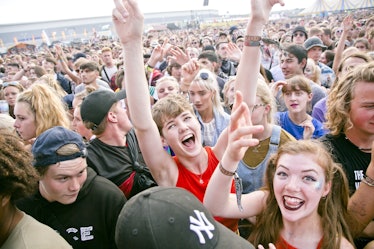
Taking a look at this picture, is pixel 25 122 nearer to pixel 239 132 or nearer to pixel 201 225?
pixel 239 132

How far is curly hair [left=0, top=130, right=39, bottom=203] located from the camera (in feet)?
4.62

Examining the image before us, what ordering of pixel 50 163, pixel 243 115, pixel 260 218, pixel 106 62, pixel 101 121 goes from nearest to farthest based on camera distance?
pixel 243 115, pixel 50 163, pixel 260 218, pixel 101 121, pixel 106 62

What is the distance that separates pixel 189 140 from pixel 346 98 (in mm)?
1160

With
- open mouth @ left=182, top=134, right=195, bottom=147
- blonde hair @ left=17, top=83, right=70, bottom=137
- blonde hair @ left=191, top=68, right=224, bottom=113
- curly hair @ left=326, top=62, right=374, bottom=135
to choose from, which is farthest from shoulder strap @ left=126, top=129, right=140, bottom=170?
curly hair @ left=326, top=62, right=374, bottom=135

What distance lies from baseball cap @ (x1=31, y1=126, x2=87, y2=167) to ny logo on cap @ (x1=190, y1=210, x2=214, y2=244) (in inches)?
42.5

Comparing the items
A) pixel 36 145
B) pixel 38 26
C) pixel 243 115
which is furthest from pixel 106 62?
pixel 38 26

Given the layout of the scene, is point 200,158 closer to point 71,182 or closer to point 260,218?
point 260,218

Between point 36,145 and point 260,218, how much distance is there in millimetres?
1526

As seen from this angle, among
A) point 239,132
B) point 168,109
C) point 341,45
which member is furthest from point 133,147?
point 341,45

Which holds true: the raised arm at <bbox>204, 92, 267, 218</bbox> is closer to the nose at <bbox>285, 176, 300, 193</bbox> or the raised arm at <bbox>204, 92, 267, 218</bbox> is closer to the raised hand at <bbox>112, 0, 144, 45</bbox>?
the nose at <bbox>285, 176, 300, 193</bbox>

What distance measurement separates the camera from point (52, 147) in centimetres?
179

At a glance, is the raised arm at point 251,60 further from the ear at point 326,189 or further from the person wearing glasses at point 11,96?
the person wearing glasses at point 11,96

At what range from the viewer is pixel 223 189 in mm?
1652

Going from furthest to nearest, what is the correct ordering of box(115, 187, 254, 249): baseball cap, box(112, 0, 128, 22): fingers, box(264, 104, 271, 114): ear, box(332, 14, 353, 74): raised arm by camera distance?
box(332, 14, 353, 74): raised arm < box(264, 104, 271, 114): ear < box(112, 0, 128, 22): fingers < box(115, 187, 254, 249): baseball cap
